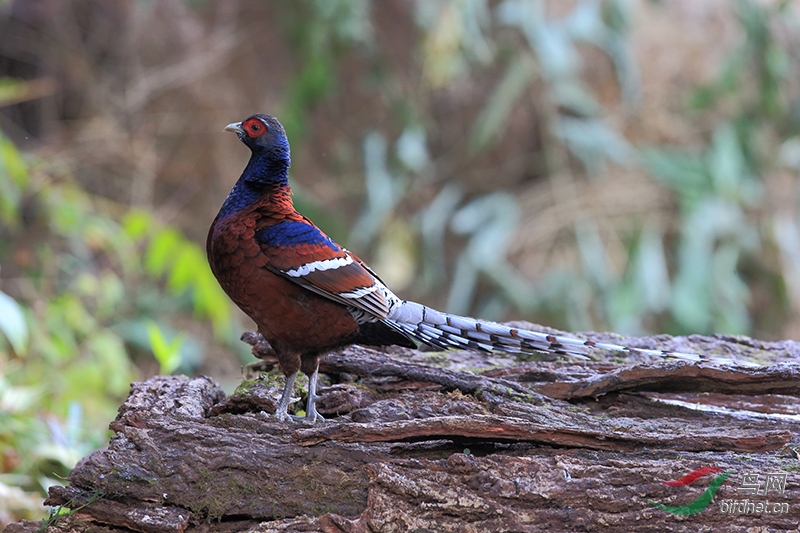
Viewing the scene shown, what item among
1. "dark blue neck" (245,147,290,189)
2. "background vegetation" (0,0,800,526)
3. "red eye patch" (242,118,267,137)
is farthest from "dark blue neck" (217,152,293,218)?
"background vegetation" (0,0,800,526)

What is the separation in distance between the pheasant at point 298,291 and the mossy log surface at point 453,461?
0.25m

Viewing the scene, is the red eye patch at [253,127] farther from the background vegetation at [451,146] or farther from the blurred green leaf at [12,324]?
the background vegetation at [451,146]

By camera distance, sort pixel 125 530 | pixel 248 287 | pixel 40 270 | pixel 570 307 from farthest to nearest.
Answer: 1. pixel 570 307
2. pixel 40 270
3. pixel 248 287
4. pixel 125 530

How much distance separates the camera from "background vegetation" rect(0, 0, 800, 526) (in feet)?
28.8

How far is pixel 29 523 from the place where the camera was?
2.95 metres

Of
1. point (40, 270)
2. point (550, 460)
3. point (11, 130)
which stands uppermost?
point (11, 130)

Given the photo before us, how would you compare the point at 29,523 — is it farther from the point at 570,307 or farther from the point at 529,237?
the point at 529,237

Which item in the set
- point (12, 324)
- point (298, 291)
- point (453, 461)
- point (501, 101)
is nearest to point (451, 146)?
point (501, 101)

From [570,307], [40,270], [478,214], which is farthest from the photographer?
[478,214]

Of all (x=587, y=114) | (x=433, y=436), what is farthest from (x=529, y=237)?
(x=433, y=436)

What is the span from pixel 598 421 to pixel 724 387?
0.61 m

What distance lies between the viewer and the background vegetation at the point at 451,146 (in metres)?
8.79

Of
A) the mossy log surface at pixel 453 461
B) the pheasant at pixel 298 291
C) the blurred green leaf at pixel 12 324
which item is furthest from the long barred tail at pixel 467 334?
the blurred green leaf at pixel 12 324

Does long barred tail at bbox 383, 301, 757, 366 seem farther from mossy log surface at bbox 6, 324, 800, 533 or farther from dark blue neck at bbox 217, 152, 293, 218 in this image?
dark blue neck at bbox 217, 152, 293, 218
